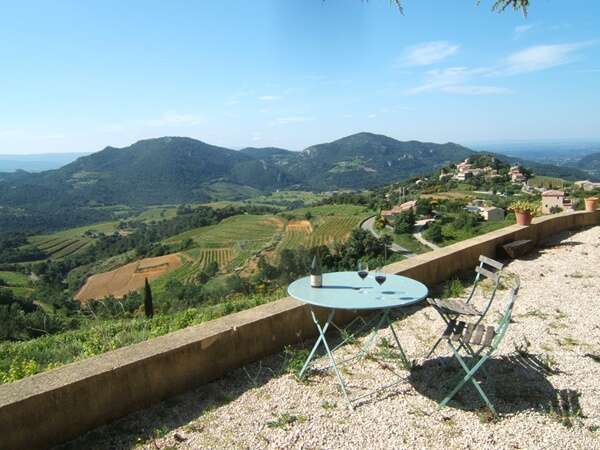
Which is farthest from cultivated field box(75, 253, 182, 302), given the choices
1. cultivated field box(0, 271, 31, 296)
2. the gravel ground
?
the gravel ground

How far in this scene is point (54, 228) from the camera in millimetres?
131375

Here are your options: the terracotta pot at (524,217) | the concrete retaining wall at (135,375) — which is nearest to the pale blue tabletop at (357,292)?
the concrete retaining wall at (135,375)

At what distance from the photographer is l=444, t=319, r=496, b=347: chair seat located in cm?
Answer: 288

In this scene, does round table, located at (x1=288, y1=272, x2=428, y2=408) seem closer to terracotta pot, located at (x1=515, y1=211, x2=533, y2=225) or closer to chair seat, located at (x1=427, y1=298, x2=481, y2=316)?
chair seat, located at (x1=427, y1=298, x2=481, y2=316)

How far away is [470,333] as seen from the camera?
298 cm

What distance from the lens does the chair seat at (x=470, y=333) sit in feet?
9.45

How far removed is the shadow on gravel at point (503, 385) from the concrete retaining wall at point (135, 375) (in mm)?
1176

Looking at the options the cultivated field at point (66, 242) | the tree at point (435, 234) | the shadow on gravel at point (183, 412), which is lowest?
the cultivated field at point (66, 242)

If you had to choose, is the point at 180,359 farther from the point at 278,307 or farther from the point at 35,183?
the point at 35,183

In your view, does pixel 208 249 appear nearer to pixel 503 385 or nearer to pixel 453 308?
pixel 453 308

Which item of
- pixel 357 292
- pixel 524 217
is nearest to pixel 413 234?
pixel 524 217

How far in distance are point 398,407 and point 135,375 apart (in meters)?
1.77

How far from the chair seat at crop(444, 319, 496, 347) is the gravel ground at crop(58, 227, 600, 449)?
437mm

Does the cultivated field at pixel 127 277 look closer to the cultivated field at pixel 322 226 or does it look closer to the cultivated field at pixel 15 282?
the cultivated field at pixel 15 282
